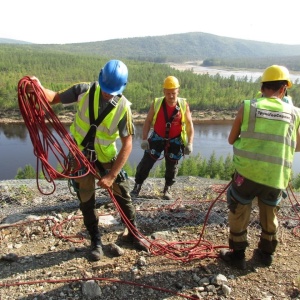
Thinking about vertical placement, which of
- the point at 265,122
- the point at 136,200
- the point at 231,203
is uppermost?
the point at 265,122

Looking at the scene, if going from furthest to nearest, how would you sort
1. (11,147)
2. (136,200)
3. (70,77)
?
1. (70,77)
2. (11,147)
3. (136,200)

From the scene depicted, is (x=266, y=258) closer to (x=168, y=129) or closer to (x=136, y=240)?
(x=136, y=240)

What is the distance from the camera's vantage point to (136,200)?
4.62m

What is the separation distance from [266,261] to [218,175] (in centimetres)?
1742

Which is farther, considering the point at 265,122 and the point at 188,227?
the point at 188,227

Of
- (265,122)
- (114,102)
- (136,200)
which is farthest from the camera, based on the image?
(136,200)

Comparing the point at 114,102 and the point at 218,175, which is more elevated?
the point at 114,102

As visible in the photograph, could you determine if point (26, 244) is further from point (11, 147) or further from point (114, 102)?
point (11, 147)

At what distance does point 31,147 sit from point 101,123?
96.4 feet

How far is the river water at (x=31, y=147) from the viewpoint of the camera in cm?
2480

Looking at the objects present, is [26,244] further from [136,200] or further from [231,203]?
[231,203]

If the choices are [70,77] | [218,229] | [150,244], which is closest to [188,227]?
[218,229]

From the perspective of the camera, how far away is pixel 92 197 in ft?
9.60

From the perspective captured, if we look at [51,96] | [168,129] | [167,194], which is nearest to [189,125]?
[168,129]
